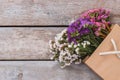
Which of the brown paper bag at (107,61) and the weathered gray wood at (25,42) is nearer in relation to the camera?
the brown paper bag at (107,61)

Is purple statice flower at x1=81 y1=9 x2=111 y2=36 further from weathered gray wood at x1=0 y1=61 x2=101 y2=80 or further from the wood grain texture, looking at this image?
weathered gray wood at x1=0 y1=61 x2=101 y2=80

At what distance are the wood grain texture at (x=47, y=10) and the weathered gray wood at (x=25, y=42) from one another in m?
0.03

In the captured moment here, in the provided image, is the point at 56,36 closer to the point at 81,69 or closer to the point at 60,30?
the point at 60,30

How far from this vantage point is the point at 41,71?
3.51 ft

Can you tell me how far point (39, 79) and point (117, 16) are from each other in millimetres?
346

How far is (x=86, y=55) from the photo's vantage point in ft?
3.28

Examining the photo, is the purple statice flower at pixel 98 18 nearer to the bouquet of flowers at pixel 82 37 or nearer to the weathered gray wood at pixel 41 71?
the bouquet of flowers at pixel 82 37

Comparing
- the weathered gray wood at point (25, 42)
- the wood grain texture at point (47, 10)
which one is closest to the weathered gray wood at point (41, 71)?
the weathered gray wood at point (25, 42)

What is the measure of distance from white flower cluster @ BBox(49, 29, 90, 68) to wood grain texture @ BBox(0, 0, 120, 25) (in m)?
0.07

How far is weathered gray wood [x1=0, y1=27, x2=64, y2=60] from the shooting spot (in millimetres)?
1068

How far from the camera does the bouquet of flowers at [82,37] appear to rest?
0.97m

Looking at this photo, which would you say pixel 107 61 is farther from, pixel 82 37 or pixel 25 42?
pixel 25 42

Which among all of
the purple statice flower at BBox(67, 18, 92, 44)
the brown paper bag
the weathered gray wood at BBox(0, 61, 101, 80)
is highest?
the purple statice flower at BBox(67, 18, 92, 44)

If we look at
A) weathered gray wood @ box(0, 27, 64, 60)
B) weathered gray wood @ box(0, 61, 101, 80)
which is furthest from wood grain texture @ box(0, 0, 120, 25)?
weathered gray wood @ box(0, 61, 101, 80)
